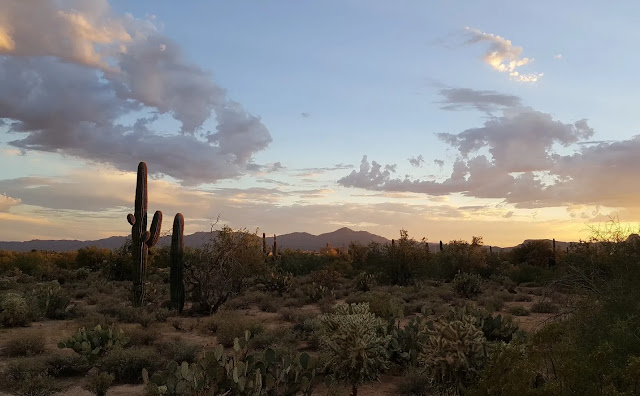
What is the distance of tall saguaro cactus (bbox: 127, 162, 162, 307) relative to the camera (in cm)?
1833

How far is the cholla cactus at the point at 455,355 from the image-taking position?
741cm

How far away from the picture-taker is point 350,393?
28.7 feet

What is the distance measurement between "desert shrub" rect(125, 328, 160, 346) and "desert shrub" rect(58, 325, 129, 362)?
1.14 meters

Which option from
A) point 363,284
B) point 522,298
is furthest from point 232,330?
point 522,298

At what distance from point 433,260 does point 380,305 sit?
678 inches

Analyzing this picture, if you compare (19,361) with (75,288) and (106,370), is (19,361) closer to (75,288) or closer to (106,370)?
(106,370)

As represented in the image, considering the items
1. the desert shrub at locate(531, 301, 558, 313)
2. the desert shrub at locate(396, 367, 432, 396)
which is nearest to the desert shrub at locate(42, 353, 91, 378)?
the desert shrub at locate(396, 367, 432, 396)

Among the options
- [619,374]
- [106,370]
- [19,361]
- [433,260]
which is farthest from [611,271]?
[433,260]

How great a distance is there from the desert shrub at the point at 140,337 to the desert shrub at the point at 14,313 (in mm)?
4664

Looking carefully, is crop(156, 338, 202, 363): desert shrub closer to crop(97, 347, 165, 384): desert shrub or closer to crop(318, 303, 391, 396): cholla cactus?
crop(97, 347, 165, 384): desert shrub

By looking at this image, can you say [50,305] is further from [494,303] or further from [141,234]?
[494,303]

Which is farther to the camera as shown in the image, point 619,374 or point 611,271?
point 611,271

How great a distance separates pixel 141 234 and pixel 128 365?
9.44 meters

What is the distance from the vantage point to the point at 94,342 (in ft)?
36.0
